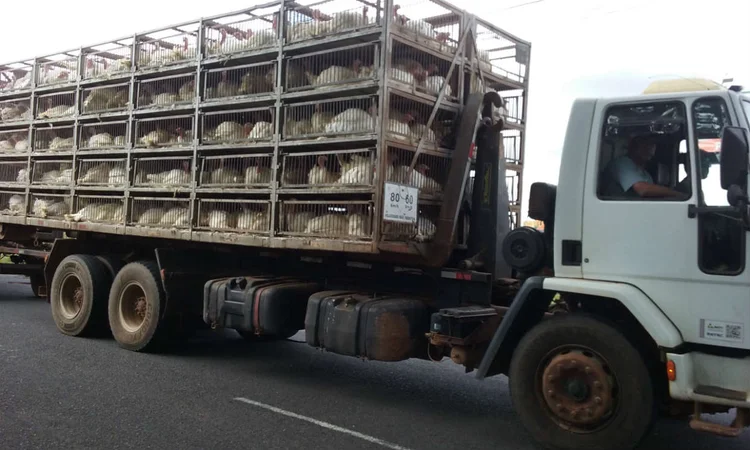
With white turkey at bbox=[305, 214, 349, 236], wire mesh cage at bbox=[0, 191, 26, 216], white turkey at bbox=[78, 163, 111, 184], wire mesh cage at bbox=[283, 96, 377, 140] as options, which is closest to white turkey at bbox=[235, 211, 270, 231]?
white turkey at bbox=[305, 214, 349, 236]

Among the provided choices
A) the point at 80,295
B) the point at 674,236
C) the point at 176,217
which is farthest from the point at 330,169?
the point at 80,295

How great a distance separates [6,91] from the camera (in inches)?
423

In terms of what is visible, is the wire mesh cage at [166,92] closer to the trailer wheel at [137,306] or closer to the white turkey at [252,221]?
the white turkey at [252,221]

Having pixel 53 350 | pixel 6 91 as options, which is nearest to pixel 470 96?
pixel 53 350

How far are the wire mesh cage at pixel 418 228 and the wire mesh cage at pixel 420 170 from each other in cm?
18

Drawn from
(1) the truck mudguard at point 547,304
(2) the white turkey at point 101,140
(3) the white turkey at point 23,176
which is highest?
(2) the white turkey at point 101,140

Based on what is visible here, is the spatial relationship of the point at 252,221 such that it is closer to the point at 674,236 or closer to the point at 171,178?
the point at 171,178

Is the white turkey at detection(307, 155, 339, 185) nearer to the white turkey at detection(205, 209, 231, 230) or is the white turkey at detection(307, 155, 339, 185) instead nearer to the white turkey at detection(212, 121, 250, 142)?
the white turkey at detection(212, 121, 250, 142)

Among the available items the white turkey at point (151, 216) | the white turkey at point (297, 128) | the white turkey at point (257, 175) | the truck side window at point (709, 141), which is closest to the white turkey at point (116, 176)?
the white turkey at point (151, 216)

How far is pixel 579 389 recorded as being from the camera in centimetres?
471

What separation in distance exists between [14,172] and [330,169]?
6.46 meters

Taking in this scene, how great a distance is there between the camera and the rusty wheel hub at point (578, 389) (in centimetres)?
461

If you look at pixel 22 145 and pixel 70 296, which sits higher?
pixel 22 145

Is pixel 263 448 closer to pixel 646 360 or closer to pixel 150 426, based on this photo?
pixel 150 426
